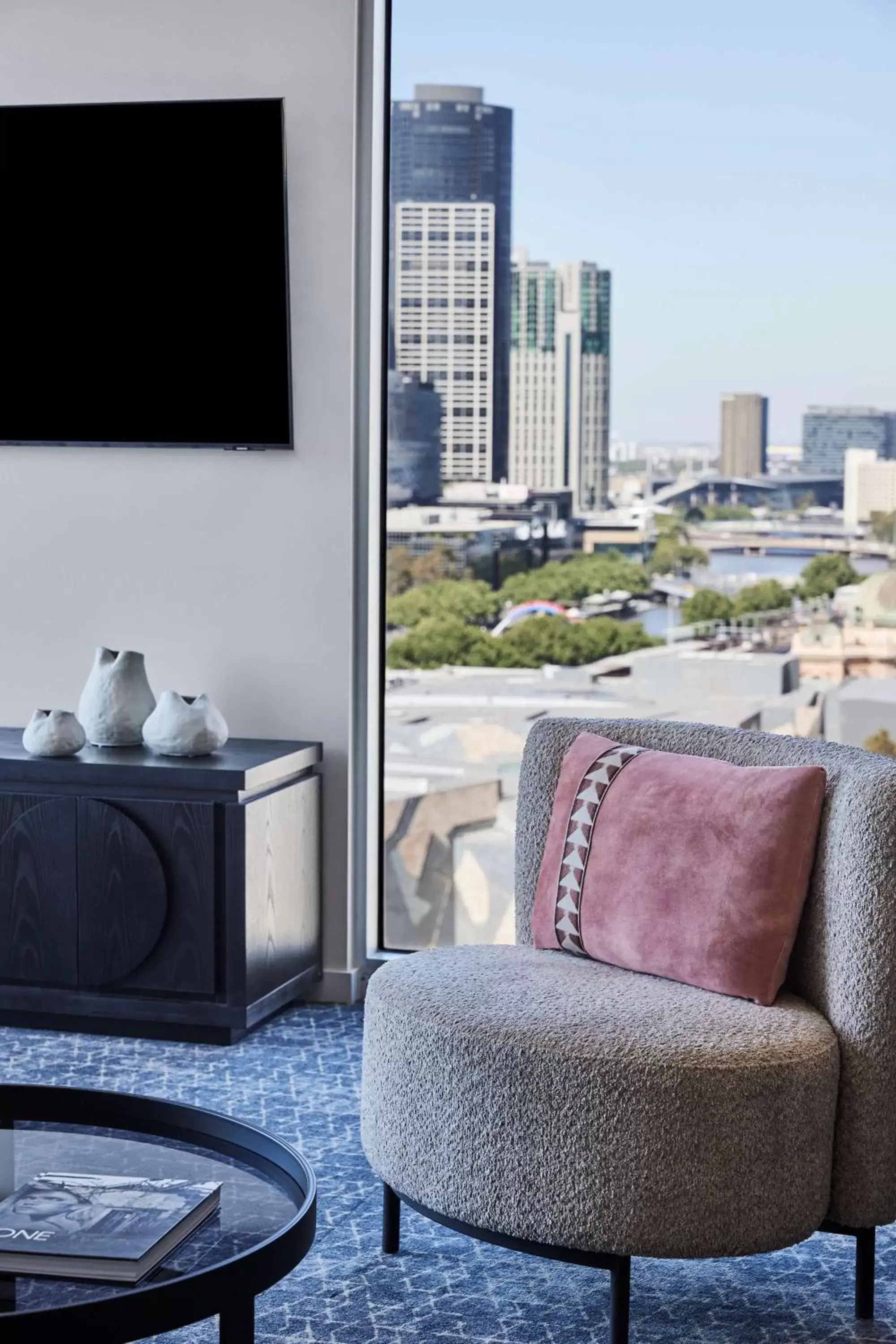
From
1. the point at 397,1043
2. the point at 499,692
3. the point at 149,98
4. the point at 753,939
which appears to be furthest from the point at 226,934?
the point at 149,98

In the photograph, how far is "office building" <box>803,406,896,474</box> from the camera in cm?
370

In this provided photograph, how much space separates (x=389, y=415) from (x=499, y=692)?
733 mm

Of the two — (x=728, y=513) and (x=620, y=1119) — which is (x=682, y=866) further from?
(x=728, y=513)

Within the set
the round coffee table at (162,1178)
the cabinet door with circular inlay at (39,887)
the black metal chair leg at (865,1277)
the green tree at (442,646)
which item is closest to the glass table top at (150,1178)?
the round coffee table at (162,1178)

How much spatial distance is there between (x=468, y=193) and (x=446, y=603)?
3.23 feet

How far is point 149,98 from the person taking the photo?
12.8 feet

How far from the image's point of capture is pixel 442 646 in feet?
13.1

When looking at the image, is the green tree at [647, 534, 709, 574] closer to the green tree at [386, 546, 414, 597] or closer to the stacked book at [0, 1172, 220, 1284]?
the green tree at [386, 546, 414, 597]

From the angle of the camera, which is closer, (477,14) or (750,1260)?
(750,1260)

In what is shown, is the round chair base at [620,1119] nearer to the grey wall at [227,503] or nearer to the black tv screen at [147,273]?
the grey wall at [227,503]

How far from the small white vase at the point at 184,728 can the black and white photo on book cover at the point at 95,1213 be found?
69.2 inches

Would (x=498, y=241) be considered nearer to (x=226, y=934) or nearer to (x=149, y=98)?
(x=149, y=98)

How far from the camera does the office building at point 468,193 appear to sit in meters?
3.88

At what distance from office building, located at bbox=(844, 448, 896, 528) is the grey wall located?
3.79ft
